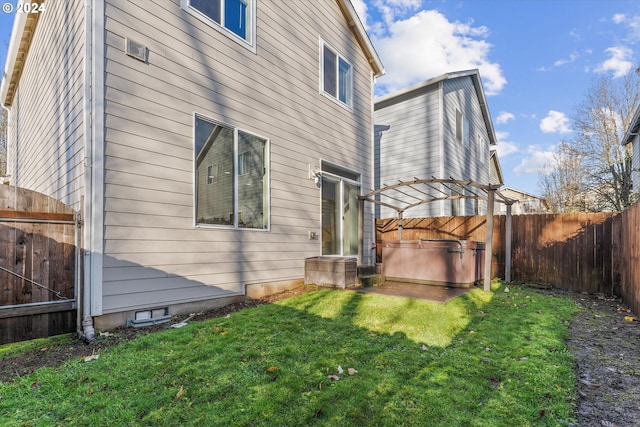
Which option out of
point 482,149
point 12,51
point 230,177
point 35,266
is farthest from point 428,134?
point 12,51

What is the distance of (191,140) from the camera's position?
4.50 meters

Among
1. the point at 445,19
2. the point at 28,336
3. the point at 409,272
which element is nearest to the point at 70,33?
the point at 28,336

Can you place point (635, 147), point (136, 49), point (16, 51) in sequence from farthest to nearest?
point (635, 147)
point (16, 51)
point (136, 49)

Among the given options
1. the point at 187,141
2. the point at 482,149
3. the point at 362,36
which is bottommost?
the point at 187,141

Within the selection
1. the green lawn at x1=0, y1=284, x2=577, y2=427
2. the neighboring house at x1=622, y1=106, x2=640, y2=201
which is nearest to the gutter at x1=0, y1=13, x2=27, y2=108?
the green lawn at x1=0, y1=284, x2=577, y2=427

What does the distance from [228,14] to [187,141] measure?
236 cm

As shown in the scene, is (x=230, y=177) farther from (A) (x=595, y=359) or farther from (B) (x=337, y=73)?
(A) (x=595, y=359)

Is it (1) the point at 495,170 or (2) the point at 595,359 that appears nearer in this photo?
(2) the point at 595,359

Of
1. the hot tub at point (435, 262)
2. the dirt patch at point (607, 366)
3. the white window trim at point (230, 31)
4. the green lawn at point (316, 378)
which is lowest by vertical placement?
the dirt patch at point (607, 366)

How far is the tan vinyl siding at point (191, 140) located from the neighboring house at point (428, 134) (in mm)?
4658

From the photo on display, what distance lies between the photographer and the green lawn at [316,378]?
209 centimetres

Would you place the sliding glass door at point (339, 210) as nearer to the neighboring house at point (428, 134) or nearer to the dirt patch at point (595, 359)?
the dirt patch at point (595, 359)

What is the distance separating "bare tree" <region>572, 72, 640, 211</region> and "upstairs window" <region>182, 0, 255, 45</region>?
1608 cm

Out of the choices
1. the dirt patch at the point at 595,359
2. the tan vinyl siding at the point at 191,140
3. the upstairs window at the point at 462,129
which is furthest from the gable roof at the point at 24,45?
the dirt patch at the point at 595,359
